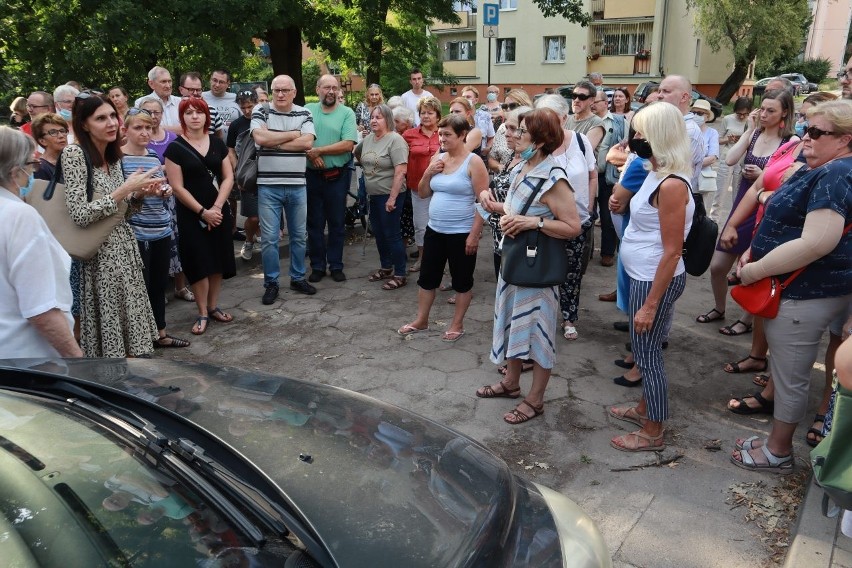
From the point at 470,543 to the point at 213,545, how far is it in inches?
23.2

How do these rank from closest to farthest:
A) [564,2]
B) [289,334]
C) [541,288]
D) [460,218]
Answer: [541,288] → [460,218] → [289,334] → [564,2]

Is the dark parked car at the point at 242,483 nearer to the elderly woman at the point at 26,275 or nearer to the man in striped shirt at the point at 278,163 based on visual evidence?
the elderly woman at the point at 26,275

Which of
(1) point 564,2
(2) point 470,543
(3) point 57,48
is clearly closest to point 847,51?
(1) point 564,2

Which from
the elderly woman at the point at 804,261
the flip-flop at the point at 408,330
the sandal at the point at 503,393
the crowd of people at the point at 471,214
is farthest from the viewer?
the flip-flop at the point at 408,330

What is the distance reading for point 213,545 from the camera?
1355 millimetres

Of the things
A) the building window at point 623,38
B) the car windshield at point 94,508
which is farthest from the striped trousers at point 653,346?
the building window at point 623,38

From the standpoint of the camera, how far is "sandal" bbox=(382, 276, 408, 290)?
6.59 metres

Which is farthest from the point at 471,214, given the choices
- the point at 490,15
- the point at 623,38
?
the point at 623,38

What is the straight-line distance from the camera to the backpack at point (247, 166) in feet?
20.5

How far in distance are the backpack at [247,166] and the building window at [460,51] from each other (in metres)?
38.5

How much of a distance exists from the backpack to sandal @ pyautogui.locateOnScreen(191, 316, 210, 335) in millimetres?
1355

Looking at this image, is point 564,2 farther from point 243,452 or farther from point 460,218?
point 243,452

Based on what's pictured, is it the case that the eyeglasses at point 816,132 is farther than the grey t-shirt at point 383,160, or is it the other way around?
the grey t-shirt at point 383,160

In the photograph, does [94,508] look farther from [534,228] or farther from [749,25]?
[749,25]
